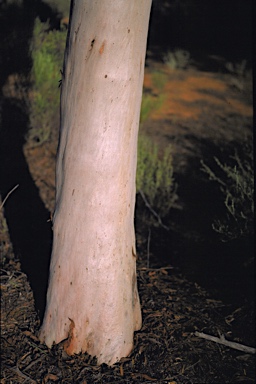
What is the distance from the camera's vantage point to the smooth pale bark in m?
2.65

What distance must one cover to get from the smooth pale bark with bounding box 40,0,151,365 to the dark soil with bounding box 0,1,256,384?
183 millimetres

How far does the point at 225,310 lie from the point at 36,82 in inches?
146

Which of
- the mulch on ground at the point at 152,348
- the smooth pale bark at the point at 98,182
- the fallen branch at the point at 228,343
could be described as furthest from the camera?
the fallen branch at the point at 228,343

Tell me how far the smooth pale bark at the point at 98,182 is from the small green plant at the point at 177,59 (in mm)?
8397

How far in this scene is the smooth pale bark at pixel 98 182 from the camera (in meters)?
2.65

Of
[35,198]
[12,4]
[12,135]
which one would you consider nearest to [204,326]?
[35,198]

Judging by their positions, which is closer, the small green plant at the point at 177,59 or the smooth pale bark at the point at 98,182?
the smooth pale bark at the point at 98,182

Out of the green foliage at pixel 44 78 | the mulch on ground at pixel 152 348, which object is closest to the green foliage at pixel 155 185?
the green foliage at pixel 44 78

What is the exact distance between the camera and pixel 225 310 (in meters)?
3.69

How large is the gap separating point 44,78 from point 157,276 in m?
3.19

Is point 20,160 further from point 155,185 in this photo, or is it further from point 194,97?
point 194,97

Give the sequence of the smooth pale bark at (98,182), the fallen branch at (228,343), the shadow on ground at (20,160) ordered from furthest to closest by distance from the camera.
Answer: the shadow on ground at (20,160), the fallen branch at (228,343), the smooth pale bark at (98,182)

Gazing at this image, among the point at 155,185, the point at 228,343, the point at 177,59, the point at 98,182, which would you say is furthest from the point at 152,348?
the point at 177,59

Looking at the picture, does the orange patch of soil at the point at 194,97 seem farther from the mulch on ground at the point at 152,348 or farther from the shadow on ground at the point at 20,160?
the mulch on ground at the point at 152,348
